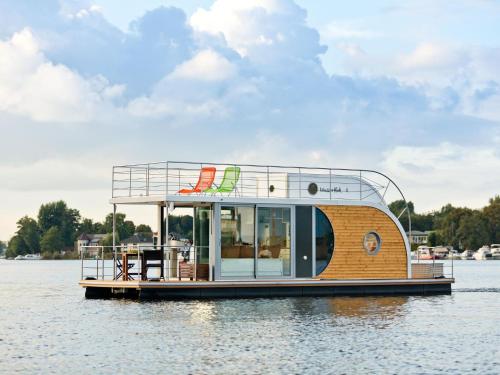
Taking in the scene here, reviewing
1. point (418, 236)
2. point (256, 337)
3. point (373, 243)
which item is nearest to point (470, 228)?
point (418, 236)

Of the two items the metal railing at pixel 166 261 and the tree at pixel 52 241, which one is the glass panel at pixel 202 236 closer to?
the metal railing at pixel 166 261

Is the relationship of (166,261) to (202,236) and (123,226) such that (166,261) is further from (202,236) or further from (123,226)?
(123,226)

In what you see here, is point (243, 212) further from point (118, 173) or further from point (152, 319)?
point (152, 319)

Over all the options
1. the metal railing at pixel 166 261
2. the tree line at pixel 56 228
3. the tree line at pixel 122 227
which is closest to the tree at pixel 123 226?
the tree line at pixel 122 227

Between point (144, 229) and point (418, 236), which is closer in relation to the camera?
point (144, 229)

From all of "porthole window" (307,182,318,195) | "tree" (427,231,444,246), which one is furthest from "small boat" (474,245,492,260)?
"porthole window" (307,182,318,195)

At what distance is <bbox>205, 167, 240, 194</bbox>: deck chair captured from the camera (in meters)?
35.0

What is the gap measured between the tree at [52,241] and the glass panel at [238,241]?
14358 cm

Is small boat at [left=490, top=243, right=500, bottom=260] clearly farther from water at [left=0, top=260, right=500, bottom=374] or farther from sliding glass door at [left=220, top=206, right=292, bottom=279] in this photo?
sliding glass door at [left=220, top=206, right=292, bottom=279]

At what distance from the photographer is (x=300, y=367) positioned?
2148 centimetres

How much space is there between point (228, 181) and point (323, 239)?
3.89 m

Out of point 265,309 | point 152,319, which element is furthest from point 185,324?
point 265,309

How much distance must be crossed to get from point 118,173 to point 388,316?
424 inches

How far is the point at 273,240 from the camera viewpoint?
35.2 metres
